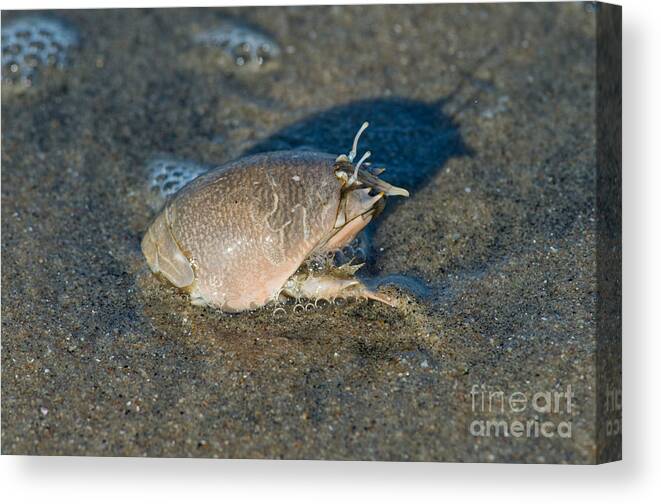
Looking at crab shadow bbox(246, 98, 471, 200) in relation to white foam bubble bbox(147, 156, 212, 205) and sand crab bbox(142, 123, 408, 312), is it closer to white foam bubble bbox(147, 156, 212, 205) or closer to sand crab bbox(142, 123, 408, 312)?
white foam bubble bbox(147, 156, 212, 205)

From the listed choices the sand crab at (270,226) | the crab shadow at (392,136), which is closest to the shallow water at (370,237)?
the crab shadow at (392,136)

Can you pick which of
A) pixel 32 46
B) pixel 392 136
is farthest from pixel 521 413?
pixel 32 46

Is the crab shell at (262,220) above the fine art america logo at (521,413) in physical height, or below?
above

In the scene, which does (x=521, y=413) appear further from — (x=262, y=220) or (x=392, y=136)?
(x=392, y=136)

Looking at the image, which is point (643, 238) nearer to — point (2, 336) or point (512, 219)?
point (512, 219)

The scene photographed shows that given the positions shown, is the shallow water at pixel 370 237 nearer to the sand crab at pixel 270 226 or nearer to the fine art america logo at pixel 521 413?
the fine art america logo at pixel 521 413

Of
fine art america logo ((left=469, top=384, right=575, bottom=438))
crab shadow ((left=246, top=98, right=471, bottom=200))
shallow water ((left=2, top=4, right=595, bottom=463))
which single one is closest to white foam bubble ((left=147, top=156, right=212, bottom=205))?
shallow water ((left=2, top=4, right=595, bottom=463))
